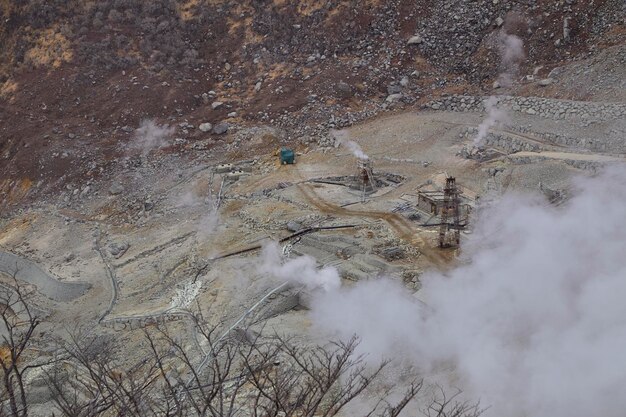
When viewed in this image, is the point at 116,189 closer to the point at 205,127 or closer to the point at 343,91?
the point at 205,127

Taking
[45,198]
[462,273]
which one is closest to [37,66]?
[45,198]

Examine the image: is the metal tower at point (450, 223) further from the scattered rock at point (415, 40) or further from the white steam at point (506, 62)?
the scattered rock at point (415, 40)

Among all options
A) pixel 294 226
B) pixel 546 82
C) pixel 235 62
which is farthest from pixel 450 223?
pixel 235 62

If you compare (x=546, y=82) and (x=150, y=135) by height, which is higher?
(x=546, y=82)

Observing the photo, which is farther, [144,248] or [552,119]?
[552,119]

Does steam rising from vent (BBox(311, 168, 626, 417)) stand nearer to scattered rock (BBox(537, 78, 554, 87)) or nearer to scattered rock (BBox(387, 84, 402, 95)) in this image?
scattered rock (BBox(537, 78, 554, 87))

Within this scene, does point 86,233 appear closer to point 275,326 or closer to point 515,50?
point 275,326
